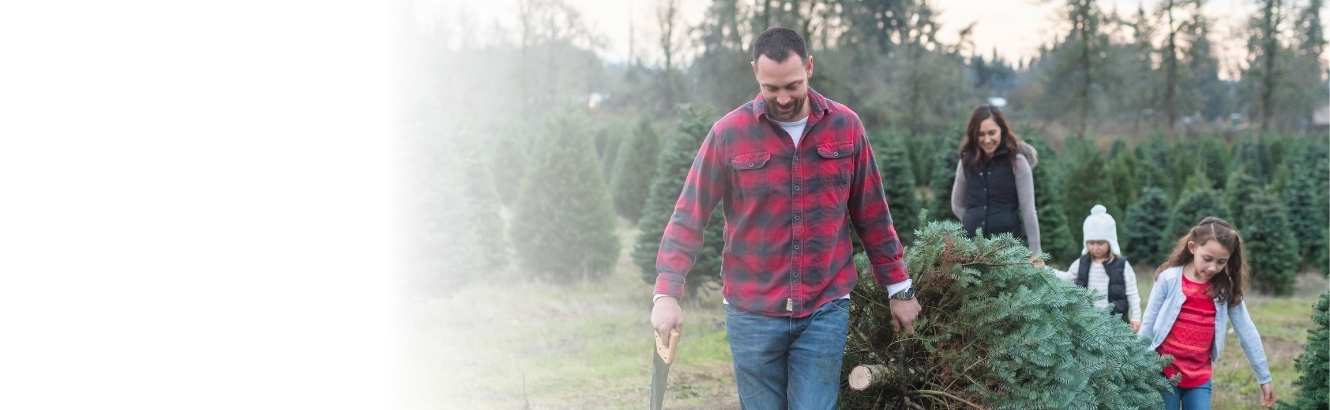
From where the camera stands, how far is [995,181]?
17.1ft

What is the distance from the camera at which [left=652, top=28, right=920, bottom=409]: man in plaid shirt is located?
108 inches

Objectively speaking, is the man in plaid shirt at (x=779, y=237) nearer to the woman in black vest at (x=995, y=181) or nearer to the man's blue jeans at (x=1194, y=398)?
the man's blue jeans at (x=1194, y=398)

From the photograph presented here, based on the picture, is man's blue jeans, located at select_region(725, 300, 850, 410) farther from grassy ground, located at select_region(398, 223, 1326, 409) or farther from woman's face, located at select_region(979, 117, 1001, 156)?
woman's face, located at select_region(979, 117, 1001, 156)

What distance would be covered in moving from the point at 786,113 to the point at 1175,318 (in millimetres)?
2359

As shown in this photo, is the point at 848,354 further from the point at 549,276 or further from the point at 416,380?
the point at 549,276

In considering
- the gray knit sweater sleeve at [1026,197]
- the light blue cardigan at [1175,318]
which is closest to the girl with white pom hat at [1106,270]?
the gray knit sweater sleeve at [1026,197]

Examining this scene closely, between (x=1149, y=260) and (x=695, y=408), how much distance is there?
9.60m

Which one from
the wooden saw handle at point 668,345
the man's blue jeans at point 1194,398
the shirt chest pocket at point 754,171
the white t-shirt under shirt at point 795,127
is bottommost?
the man's blue jeans at point 1194,398

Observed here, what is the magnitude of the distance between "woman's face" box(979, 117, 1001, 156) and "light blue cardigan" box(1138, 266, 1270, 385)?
111 cm

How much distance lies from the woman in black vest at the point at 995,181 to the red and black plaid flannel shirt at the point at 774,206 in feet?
8.27

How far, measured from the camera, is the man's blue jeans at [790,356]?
9.20 ft

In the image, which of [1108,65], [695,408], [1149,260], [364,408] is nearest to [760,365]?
[695,408]

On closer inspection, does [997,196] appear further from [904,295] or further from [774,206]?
[774,206]

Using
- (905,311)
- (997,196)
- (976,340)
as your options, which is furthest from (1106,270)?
(905,311)
